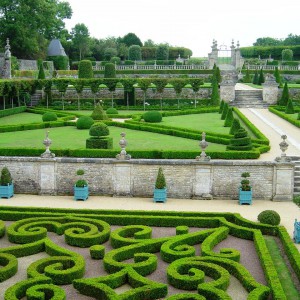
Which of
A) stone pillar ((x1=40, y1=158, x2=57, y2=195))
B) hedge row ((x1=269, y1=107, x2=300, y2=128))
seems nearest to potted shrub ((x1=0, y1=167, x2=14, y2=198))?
stone pillar ((x1=40, y1=158, x2=57, y2=195))

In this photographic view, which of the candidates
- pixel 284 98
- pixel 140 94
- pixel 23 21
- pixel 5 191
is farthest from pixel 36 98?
pixel 5 191

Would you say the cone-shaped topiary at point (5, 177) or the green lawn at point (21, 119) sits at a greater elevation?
the green lawn at point (21, 119)

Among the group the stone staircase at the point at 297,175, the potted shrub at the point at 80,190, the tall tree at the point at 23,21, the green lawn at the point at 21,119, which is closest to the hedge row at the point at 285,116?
the stone staircase at the point at 297,175

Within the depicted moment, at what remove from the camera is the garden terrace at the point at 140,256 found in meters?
12.2

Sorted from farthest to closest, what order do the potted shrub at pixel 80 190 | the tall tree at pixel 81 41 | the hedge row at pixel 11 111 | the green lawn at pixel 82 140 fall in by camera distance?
the tall tree at pixel 81 41, the hedge row at pixel 11 111, the green lawn at pixel 82 140, the potted shrub at pixel 80 190

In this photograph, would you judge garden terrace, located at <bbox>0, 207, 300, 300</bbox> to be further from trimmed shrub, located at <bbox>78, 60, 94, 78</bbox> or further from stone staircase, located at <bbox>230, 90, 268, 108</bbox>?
trimmed shrub, located at <bbox>78, 60, 94, 78</bbox>

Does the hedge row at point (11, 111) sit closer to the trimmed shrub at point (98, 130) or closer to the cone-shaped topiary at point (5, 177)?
the trimmed shrub at point (98, 130)

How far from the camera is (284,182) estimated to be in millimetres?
21406

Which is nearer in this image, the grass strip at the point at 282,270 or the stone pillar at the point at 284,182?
the grass strip at the point at 282,270

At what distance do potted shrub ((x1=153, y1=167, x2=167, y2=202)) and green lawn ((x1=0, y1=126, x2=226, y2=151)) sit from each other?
134 inches

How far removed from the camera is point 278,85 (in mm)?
47875

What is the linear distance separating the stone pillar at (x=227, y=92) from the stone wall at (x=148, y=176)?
27.1 m

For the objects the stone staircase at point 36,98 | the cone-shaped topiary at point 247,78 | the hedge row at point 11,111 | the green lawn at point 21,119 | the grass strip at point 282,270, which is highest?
the cone-shaped topiary at point 247,78

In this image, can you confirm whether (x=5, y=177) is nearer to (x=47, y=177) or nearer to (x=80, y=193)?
(x=47, y=177)
